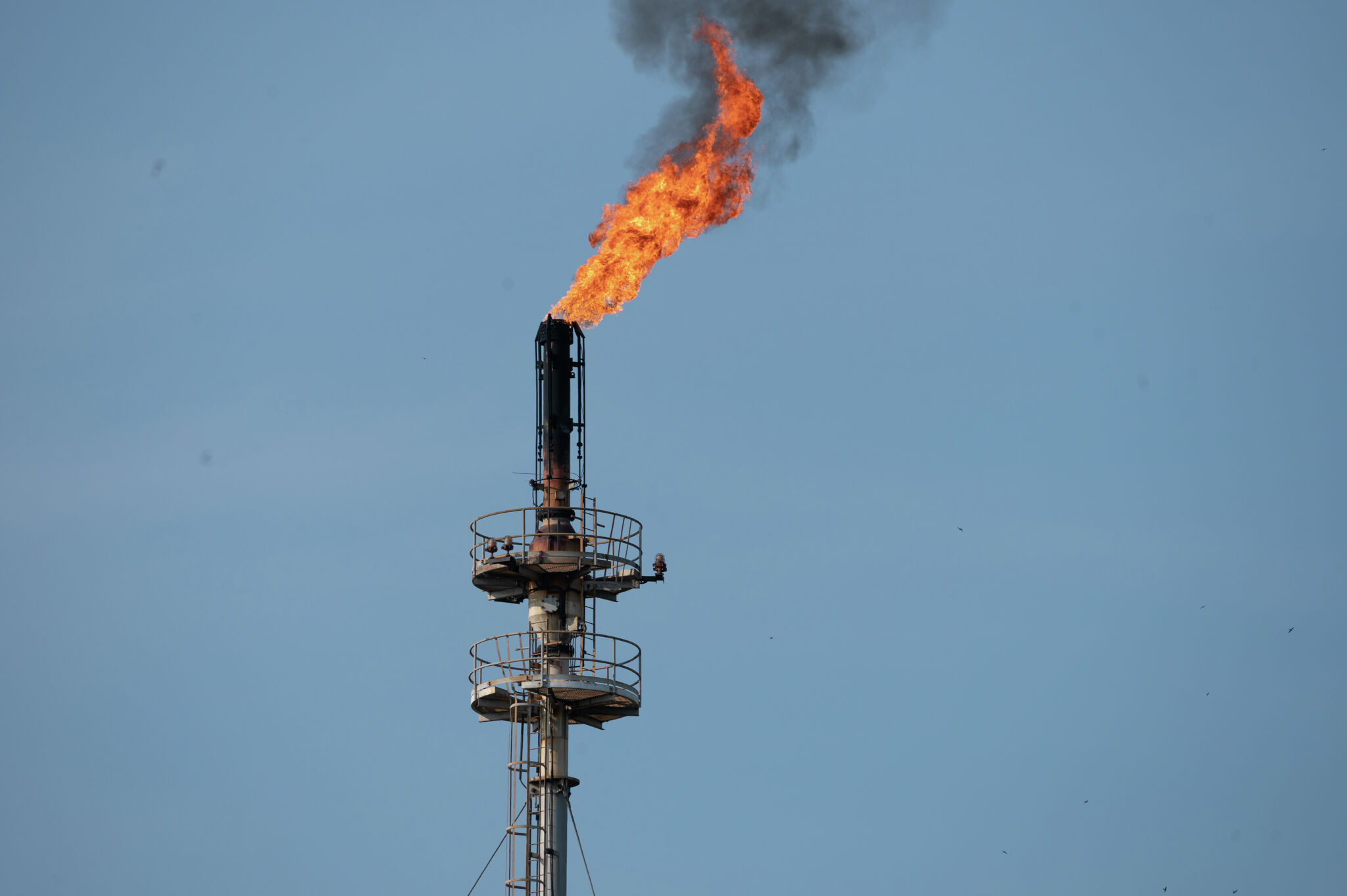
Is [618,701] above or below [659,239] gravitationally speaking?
below

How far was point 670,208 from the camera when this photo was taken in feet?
182

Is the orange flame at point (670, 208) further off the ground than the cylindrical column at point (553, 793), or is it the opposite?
the orange flame at point (670, 208)

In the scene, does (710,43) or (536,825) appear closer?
(536,825)

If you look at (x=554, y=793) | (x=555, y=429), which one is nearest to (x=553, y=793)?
(x=554, y=793)

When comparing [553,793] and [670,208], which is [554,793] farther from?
[670,208]

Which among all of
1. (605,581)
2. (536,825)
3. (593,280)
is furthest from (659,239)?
(536,825)

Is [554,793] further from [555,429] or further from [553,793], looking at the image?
[555,429]

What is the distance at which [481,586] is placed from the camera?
5325cm

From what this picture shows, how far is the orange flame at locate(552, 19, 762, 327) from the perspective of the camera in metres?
55.0

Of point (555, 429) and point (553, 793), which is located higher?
point (555, 429)

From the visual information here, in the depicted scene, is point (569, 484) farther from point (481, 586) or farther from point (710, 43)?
point (710, 43)

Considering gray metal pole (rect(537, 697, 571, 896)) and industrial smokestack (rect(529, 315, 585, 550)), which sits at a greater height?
industrial smokestack (rect(529, 315, 585, 550))

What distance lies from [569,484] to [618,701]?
586cm

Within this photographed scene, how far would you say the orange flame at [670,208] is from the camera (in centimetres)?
5503
